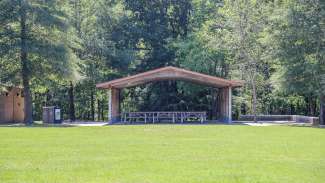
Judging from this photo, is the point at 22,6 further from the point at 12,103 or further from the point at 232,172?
the point at 232,172

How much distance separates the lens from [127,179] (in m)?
9.41

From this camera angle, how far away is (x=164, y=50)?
45.2 m

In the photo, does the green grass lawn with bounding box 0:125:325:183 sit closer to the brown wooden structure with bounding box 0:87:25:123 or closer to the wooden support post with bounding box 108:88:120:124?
the wooden support post with bounding box 108:88:120:124

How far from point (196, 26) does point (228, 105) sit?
496 inches

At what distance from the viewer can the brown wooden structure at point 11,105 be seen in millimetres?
35769

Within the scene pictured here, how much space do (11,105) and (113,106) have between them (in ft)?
23.8

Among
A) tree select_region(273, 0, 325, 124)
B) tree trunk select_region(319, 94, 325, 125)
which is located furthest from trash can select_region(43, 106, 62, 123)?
tree trunk select_region(319, 94, 325, 125)

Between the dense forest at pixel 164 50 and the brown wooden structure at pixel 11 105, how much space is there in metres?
1.24

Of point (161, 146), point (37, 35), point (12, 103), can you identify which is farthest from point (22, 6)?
point (161, 146)

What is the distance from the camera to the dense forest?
3219cm

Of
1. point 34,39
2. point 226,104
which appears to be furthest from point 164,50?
point 34,39

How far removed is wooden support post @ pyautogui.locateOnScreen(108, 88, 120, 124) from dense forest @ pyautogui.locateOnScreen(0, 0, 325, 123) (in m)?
2.48

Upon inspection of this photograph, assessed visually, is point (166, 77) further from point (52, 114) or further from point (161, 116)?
point (52, 114)

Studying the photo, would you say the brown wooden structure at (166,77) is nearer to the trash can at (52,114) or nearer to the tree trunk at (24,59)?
the trash can at (52,114)
